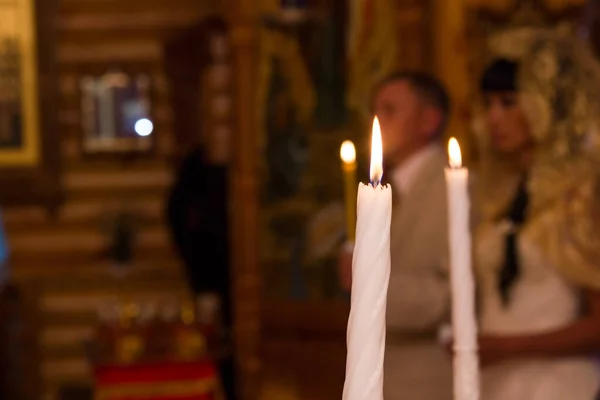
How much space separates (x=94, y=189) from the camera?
4.92 metres

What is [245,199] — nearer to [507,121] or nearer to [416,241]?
[416,241]

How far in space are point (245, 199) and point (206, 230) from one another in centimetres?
65

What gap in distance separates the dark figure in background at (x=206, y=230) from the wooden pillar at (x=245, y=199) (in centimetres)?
48

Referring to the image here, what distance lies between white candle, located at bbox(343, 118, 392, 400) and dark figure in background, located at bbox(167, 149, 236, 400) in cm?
341

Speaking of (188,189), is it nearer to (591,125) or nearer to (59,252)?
(59,252)

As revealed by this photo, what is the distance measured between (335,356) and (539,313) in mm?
1728

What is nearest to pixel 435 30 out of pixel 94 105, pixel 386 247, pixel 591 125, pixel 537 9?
pixel 537 9

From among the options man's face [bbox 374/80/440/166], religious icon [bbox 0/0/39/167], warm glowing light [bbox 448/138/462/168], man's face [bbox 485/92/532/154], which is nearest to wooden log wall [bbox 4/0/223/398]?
religious icon [bbox 0/0/39/167]

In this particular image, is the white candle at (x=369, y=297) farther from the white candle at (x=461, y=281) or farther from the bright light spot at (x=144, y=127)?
the bright light spot at (x=144, y=127)

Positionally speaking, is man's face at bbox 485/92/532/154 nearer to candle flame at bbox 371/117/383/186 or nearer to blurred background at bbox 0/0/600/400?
candle flame at bbox 371/117/383/186

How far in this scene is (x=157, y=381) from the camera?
3.22 meters

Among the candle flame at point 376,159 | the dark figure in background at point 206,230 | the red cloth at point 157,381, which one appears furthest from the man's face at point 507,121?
the dark figure in background at point 206,230

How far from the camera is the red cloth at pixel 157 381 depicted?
321cm

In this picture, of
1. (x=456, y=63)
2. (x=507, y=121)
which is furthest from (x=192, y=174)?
(x=507, y=121)
